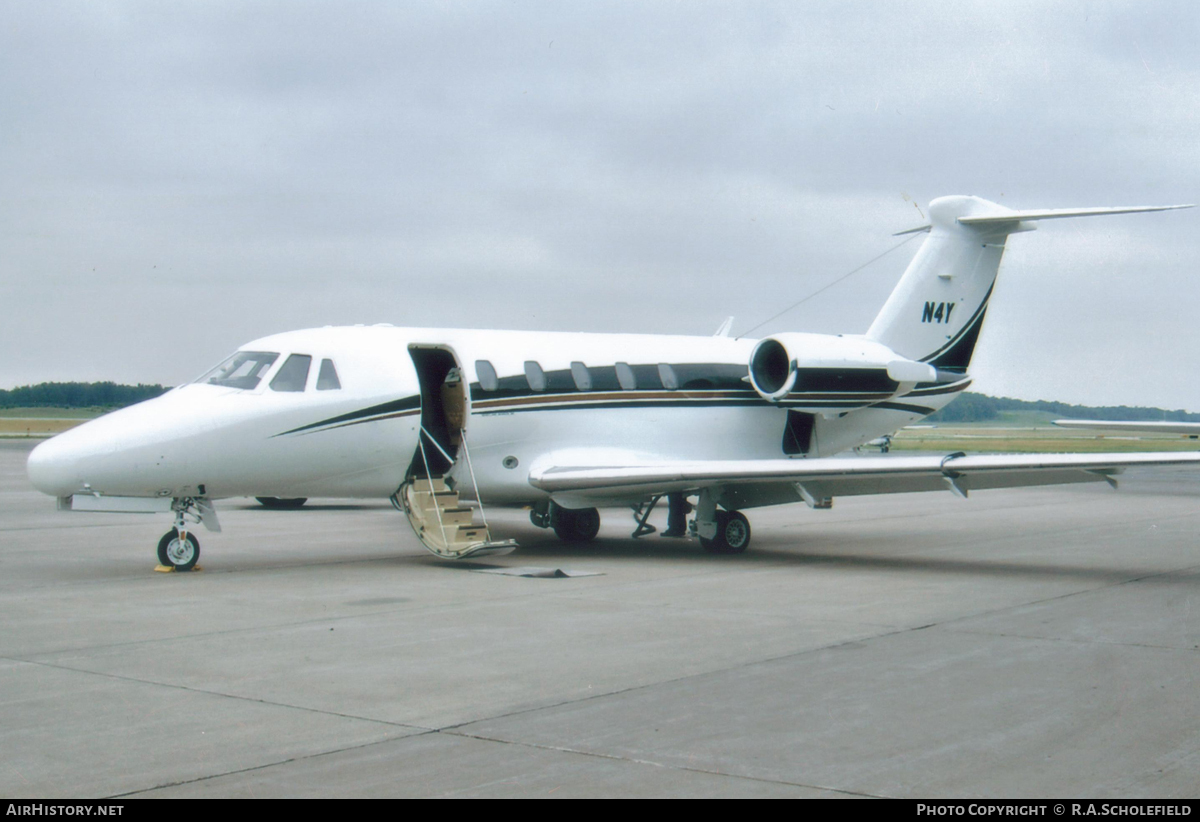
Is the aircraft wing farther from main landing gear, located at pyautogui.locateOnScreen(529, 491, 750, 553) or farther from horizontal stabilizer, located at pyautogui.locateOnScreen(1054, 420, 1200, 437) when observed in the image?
horizontal stabilizer, located at pyautogui.locateOnScreen(1054, 420, 1200, 437)

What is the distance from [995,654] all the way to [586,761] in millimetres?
4039

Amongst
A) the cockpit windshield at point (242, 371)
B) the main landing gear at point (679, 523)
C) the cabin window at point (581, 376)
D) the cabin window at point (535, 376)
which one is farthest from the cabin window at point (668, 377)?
the cockpit windshield at point (242, 371)

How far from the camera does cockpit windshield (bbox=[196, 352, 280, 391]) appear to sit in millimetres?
13828

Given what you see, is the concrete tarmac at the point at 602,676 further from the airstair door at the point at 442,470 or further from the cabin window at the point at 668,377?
the cabin window at the point at 668,377

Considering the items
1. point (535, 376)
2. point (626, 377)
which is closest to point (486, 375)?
point (535, 376)

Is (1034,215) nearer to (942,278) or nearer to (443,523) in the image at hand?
(942,278)

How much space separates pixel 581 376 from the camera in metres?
16.2

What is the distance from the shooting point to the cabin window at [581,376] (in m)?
16.1

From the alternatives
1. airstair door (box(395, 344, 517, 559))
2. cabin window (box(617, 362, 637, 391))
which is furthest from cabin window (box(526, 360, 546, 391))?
cabin window (box(617, 362, 637, 391))

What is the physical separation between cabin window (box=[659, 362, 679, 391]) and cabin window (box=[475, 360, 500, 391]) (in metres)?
2.74

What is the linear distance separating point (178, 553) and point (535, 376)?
198 inches
